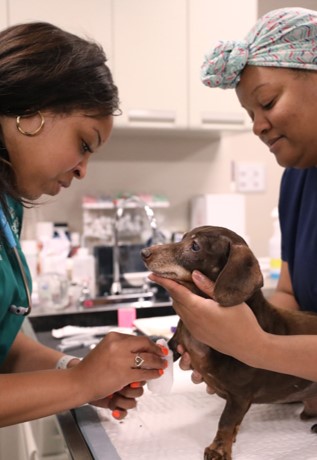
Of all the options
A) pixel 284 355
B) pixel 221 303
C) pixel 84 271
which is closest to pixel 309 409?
pixel 284 355

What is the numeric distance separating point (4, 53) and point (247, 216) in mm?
1930

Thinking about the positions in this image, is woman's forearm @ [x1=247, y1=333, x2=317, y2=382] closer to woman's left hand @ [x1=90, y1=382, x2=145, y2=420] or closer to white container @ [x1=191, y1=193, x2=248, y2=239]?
woman's left hand @ [x1=90, y1=382, x2=145, y2=420]

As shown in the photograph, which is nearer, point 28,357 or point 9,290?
point 9,290

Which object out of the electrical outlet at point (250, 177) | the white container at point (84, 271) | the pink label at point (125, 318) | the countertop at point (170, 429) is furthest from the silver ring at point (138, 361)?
the electrical outlet at point (250, 177)

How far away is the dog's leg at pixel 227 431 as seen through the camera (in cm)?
67

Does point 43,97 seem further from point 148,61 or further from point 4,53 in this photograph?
point 148,61

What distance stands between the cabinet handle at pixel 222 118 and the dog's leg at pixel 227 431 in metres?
1.49

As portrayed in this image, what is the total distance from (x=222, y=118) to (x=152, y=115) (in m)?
0.31

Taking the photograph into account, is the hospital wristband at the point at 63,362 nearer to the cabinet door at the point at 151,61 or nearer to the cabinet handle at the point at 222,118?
the cabinet door at the point at 151,61

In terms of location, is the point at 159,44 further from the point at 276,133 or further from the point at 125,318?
the point at 276,133

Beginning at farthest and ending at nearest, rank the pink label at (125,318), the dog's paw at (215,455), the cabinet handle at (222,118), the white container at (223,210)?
the white container at (223,210) → the cabinet handle at (222,118) → the pink label at (125,318) → the dog's paw at (215,455)

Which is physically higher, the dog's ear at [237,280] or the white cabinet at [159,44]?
the white cabinet at [159,44]

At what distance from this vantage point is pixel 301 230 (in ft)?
3.38

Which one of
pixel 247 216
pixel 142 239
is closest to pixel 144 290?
pixel 142 239
